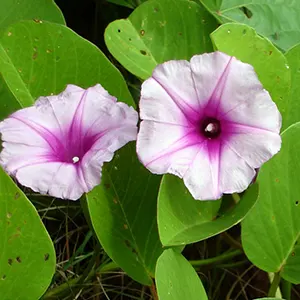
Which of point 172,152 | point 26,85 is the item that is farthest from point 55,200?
point 172,152

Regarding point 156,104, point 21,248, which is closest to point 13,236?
point 21,248

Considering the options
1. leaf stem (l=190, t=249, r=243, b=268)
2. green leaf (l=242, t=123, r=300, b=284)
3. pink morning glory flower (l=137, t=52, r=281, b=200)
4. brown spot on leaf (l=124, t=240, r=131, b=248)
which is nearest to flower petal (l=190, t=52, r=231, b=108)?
pink morning glory flower (l=137, t=52, r=281, b=200)

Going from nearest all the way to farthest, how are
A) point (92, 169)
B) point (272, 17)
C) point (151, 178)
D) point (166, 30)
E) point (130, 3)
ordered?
point (92, 169) → point (151, 178) → point (166, 30) → point (272, 17) → point (130, 3)

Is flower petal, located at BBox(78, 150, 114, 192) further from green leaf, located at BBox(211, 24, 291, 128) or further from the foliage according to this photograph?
green leaf, located at BBox(211, 24, 291, 128)

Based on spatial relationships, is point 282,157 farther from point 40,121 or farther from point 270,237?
point 40,121

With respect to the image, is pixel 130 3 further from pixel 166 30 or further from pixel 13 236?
pixel 13 236

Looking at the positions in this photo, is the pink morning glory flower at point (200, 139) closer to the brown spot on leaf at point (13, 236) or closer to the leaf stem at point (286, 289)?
the brown spot on leaf at point (13, 236)
